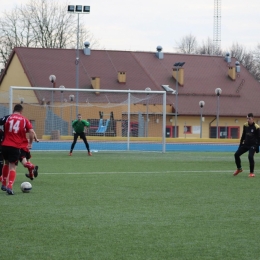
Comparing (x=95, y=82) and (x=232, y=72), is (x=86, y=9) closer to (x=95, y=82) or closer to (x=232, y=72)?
(x=95, y=82)

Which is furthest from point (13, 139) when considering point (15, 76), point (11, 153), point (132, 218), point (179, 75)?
point (179, 75)

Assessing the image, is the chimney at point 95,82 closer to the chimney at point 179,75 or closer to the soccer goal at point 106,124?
the chimney at point 179,75

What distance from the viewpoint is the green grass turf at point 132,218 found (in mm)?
8172

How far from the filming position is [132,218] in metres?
10.6

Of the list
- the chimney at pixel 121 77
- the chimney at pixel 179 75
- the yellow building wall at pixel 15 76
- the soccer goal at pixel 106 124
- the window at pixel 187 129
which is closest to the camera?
the soccer goal at pixel 106 124

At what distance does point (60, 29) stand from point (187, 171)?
50.2 metres

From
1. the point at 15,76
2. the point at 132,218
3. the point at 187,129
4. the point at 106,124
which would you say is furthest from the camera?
the point at 15,76

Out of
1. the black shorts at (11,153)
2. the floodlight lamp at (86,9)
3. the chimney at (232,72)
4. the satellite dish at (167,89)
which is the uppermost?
the floodlight lamp at (86,9)

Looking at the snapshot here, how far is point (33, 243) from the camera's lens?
336 inches

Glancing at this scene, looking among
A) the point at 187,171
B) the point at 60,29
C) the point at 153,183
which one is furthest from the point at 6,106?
the point at 60,29

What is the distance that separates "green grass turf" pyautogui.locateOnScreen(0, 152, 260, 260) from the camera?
817cm

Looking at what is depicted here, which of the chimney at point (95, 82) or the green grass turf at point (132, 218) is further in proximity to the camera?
the chimney at point (95, 82)

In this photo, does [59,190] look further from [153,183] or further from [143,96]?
[143,96]

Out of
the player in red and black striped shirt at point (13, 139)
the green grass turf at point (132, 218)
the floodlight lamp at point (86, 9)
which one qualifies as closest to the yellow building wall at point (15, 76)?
the floodlight lamp at point (86, 9)
